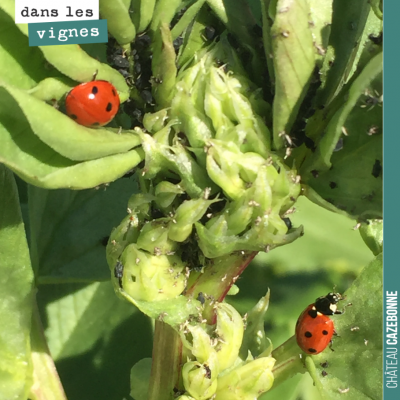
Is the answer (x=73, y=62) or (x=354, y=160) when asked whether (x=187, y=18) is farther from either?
(x=354, y=160)

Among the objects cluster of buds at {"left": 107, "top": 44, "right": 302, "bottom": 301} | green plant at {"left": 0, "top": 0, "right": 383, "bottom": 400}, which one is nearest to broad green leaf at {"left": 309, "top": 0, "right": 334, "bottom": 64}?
green plant at {"left": 0, "top": 0, "right": 383, "bottom": 400}

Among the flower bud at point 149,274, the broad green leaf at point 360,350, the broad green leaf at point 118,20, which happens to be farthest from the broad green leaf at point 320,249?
the broad green leaf at point 118,20

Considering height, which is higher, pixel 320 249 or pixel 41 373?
pixel 41 373

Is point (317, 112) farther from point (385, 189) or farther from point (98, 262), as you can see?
point (98, 262)

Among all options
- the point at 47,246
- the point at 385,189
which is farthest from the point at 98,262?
the point at 385,189

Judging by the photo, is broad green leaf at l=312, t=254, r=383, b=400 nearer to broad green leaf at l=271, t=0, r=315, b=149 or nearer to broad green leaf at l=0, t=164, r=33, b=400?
broad green leaf at l=271, t=0, r=315, b=149

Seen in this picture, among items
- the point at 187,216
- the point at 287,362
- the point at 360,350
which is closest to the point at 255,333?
the point at 287,362

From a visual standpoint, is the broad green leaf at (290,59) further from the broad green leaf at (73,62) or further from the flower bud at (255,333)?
the flower bud at (255,333)
